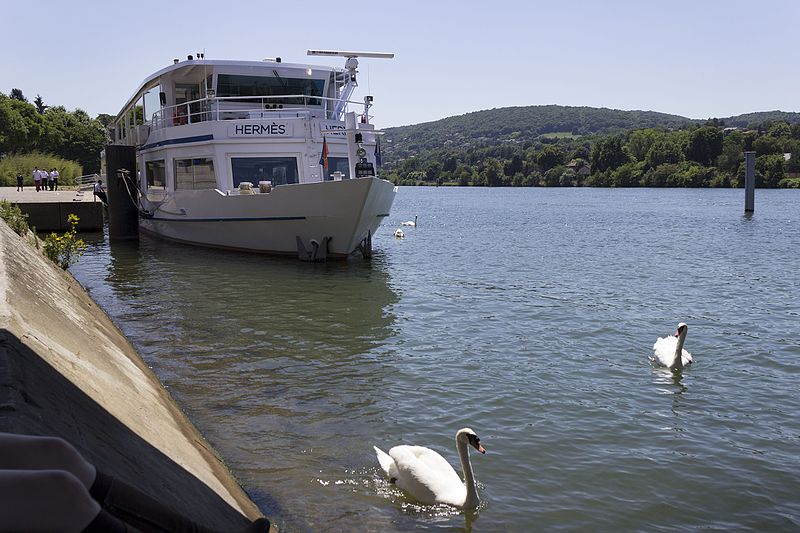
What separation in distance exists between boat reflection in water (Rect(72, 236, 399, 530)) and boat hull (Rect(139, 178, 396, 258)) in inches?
29.5

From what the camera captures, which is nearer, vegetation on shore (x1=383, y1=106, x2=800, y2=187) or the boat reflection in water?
the boat reflection in water

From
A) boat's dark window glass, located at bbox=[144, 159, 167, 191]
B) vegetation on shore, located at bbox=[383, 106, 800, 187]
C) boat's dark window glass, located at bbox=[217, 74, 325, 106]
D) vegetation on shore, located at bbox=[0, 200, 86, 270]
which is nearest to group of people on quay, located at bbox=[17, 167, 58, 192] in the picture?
boat's dark window glass, located at bbox=[144, 159, 167, 191]

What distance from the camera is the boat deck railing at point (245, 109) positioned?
23.3 meters

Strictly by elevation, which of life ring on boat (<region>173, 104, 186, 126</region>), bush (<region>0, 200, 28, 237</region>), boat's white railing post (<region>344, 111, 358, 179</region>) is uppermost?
life ring on boat (<region>173, 104, 186, 126</region>)

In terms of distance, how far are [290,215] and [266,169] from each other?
2134mm

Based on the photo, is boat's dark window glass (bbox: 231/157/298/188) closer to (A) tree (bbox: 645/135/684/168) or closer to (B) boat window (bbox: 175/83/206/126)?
(B) boat window (bbox: 175/83/206/126)

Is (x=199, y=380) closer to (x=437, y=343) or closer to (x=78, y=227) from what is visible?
(x=437, y=343)

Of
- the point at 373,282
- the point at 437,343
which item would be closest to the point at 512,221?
the point at 373,282

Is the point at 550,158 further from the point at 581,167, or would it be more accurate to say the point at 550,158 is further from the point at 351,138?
the point at 351,138

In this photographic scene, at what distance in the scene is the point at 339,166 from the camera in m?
23.5

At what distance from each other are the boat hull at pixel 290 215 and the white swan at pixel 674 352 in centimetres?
1038

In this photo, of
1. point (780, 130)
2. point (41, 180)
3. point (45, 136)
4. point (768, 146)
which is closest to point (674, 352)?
point (41, 180)

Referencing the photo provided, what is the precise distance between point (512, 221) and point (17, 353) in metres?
45.8

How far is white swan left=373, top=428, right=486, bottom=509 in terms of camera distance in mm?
6551
